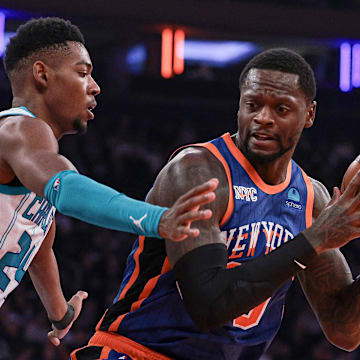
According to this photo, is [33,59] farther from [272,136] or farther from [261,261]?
[261,261]

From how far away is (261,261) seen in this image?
2363 millimetres

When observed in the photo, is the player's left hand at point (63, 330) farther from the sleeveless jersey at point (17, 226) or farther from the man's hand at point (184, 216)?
the man's hand at point (184, 216)

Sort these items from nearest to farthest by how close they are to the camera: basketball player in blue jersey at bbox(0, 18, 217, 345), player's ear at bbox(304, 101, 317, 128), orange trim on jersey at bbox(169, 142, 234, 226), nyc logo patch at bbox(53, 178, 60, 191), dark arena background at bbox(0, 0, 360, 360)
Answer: nyc logo patch at bbox(53, 178, 60, 191) → basketball player in blue jersey at bbox(0, 18, 217, 345) → orange trim on jersey at bbox(169, 142, 234, 226) → player's ear at bbox(304, 101, 317, 128) → dark arena background at bbox(0, 0, 360, 360)

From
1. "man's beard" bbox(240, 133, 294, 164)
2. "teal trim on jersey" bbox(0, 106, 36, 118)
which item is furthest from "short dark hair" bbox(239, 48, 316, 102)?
"teal trim on jersey" bbox(0, 106, 36, 118)

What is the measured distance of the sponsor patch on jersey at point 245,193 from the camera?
2.62m

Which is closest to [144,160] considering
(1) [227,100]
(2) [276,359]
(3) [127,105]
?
(3) [127,105]

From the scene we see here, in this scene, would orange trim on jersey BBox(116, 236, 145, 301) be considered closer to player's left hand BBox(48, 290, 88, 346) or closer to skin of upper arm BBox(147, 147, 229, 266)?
skin of upper arm BBox(147, 147, 229, 266)

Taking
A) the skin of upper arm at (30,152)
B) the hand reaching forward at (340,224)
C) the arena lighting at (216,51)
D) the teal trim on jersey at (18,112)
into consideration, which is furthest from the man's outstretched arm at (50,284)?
the arena lighting at (216,51)

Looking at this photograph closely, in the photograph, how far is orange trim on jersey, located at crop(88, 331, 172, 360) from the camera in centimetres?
260

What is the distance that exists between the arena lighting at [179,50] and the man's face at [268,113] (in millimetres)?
6674

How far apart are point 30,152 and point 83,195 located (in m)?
0.32

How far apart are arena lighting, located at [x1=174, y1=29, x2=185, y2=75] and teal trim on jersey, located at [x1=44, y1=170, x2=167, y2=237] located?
7.53 meters

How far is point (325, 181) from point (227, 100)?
79.7 inches

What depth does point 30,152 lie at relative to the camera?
7.07ft
